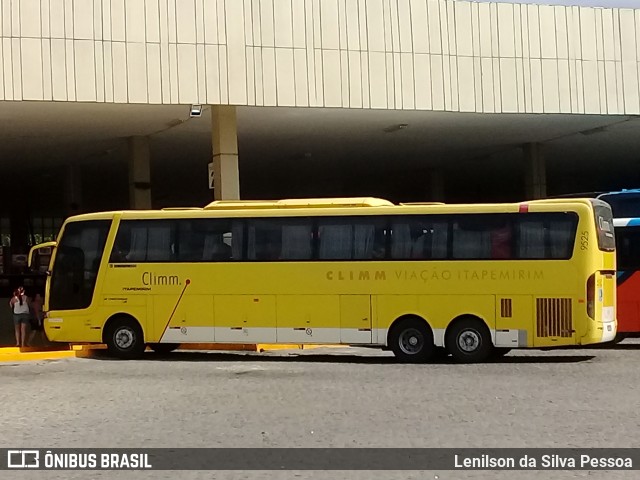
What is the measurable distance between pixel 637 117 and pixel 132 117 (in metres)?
14.1

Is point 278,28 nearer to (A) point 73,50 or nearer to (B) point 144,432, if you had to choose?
(A) point 73,50

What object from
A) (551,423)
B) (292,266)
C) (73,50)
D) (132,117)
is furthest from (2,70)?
(551,423)

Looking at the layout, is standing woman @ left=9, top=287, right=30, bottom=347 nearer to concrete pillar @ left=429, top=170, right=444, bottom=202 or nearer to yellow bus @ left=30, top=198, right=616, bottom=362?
yellow bus @ left=30, top=198, right=616, bottom=362

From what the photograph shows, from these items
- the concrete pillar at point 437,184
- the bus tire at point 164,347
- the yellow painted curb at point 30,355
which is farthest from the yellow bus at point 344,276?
the concrete pillar at point 437,184

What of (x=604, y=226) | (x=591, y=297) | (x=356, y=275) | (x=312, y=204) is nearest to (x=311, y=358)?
(x=356, y=275)

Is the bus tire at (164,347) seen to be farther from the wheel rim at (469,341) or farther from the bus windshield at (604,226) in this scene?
the bus windshield at (604,226)

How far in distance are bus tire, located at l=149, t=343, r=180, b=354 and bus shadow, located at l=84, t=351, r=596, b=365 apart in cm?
16

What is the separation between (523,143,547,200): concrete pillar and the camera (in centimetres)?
3459

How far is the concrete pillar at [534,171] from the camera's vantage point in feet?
113

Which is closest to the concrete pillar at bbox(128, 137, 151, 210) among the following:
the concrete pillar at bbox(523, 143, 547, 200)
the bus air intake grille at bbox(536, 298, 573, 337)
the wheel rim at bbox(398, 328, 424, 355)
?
the concrete pillar at bbox(523, 143, 547, 200)

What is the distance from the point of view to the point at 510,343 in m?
18.6

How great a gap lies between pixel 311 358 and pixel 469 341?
3661 millimetres

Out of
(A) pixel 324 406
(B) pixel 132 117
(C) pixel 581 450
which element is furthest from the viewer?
(B) pixel 132 117

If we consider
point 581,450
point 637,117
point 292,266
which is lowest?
point 581,450
